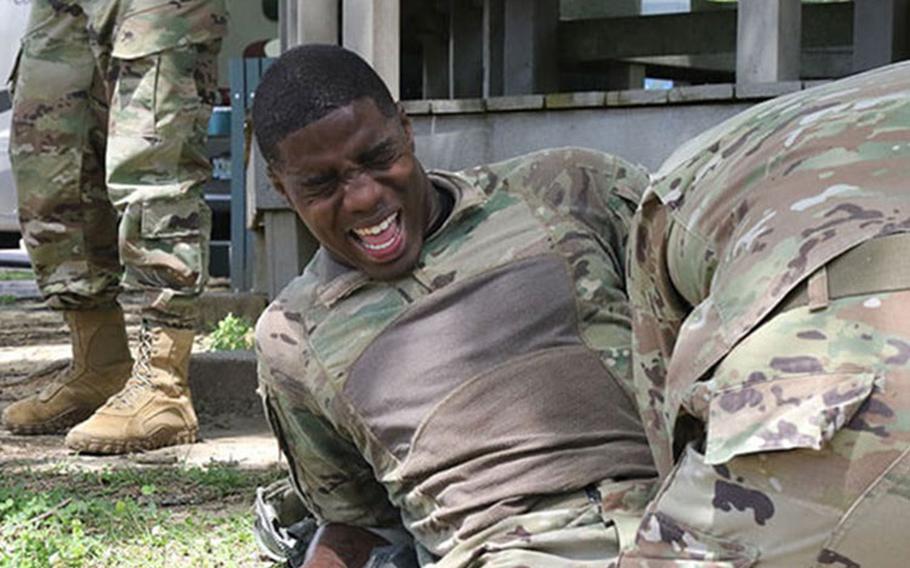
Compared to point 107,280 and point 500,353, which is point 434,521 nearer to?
point 500,353

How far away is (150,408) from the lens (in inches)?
183

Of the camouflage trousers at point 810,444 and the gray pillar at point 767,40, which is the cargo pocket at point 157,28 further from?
the camouflage trousers at point 810,444

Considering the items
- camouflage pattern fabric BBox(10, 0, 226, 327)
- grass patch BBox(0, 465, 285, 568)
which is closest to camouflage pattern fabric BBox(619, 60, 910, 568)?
grass patch BBox(0, 465, 285, 568)

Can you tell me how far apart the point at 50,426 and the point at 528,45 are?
312 centimetres

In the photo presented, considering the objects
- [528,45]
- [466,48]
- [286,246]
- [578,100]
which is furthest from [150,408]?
[466,48]

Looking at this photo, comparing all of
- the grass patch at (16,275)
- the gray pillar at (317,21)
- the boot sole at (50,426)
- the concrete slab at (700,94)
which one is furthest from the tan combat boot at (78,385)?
the grass patch at (16,275)

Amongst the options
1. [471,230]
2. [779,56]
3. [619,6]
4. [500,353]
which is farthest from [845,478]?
[619,6]

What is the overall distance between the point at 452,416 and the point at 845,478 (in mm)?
1117

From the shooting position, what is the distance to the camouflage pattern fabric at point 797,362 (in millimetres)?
1613

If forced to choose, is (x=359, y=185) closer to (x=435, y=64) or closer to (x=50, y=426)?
(x=50, y=426)

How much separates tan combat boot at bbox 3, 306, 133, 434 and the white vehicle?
248 inches

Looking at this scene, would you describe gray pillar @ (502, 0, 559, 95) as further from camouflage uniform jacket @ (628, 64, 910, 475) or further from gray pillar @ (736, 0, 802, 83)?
camouflage uniform jacket @ (628, 64, 910, 475)

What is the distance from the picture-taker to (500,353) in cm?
268

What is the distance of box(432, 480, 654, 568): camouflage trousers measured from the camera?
247 centimetres
